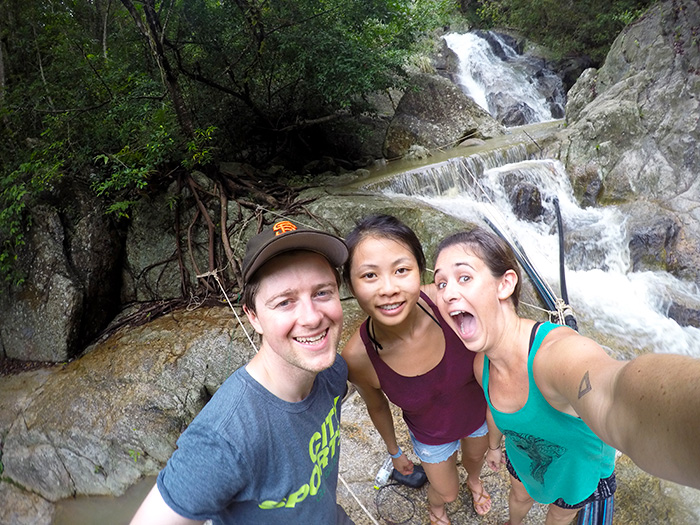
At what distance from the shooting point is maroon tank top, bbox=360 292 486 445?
157cm

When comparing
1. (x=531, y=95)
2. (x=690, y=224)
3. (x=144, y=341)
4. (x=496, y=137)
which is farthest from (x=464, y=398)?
(x=531, y=95)

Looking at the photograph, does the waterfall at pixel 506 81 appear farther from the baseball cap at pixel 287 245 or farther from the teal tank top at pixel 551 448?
the baseball cap at pixel 287 245

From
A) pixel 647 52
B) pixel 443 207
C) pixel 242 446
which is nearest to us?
pixel 242 446

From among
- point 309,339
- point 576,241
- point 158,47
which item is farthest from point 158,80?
point 576,241

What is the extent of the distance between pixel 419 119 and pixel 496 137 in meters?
2.03

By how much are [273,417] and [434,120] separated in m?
10.2

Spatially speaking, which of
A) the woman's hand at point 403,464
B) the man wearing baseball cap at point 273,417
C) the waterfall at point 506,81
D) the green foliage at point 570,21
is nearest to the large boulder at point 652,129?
the green foliage at point 570,21

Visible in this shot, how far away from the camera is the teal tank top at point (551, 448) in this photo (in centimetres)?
122

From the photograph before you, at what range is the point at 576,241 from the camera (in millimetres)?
5820

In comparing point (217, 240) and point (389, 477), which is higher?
point (217, 240)

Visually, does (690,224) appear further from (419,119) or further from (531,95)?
(531,95)

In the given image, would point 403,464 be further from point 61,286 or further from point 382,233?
point 61,286

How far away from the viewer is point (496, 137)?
9.35 m

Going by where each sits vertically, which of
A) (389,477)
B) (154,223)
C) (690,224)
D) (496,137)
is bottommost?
(389,477)
